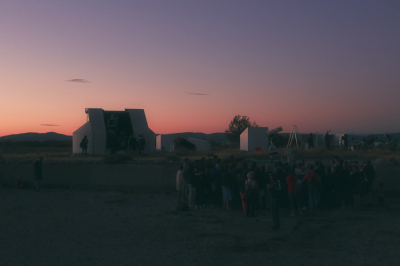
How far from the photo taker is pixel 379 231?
1005 centimetres

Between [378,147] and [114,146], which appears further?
[378,147]

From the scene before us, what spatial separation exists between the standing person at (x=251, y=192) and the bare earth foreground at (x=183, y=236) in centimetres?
34

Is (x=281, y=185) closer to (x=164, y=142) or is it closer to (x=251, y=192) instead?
(x=251, y=192)

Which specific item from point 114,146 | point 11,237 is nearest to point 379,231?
point 11,237

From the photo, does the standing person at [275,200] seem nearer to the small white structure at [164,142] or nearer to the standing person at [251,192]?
the standing person at [251,192]

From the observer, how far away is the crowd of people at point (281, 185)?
1276cm

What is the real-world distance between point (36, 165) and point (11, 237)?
9287 millimetres

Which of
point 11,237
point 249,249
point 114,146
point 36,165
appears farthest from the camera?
point 114,146

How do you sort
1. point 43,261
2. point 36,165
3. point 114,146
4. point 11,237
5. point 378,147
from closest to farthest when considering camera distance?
1. point 43,261
2. point 11,237
3. point 36,165
4. point 114,146
5. point 378,147

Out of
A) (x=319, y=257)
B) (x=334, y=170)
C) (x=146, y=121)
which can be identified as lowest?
(x=319, y=257)

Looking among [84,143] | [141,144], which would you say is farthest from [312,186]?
[84,143]

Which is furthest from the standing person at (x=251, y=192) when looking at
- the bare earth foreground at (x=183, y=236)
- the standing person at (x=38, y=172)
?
the standing person at (x=38, y=172)

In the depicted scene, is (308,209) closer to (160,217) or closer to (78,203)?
→ (160,217)

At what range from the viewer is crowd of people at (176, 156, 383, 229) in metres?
12.8
